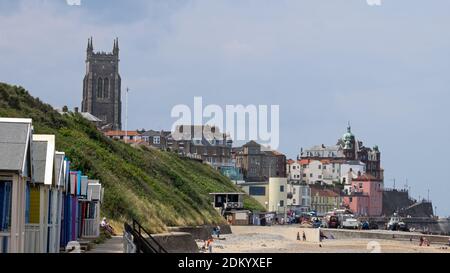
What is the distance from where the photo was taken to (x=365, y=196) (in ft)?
524

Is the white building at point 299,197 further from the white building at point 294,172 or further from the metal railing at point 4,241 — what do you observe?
the metal railing at point 4,241

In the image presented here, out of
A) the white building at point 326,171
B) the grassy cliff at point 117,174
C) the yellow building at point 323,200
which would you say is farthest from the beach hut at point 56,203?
the white building at point 326,171

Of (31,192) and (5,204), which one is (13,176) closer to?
(5,204)

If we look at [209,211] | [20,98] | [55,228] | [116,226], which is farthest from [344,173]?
[55,228]

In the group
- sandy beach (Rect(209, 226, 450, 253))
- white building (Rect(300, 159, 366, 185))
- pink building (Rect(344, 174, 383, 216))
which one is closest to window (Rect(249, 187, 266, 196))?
pink building (Rect(344, 174, 383, 216))

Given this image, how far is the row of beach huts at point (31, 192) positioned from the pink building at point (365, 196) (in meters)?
125

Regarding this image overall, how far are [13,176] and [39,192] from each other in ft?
9.88

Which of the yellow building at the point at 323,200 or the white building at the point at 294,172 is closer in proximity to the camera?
the white building at the point at 294,172

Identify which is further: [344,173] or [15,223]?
[344,173]

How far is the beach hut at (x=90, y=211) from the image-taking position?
23547 millimetres

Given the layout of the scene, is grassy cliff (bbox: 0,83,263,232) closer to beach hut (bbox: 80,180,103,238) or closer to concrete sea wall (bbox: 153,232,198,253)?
concrete sea wall (bbox: 153,232,198,253)
